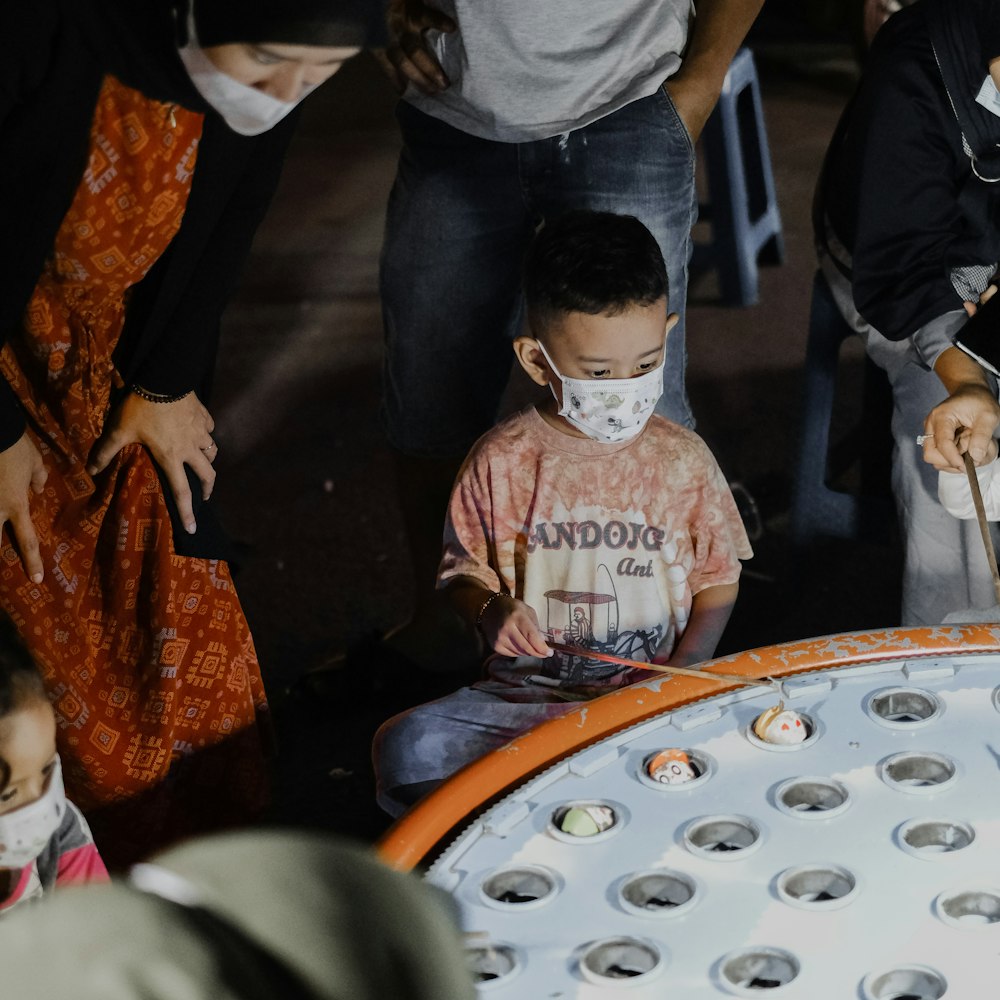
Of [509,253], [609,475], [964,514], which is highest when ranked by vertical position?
[509,253]

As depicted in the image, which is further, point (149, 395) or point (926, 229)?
point (926, 229)

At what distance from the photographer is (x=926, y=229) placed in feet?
6.06

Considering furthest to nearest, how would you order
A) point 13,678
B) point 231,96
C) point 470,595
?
point 470,595, point 231,96, point 13,678

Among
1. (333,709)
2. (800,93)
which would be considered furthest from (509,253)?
(800,93)

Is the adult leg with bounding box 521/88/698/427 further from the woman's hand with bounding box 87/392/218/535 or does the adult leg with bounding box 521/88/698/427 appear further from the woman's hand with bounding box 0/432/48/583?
the woman's hand with bounding box 0/432/48/583

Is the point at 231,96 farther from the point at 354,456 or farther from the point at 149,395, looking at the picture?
the point at 354,456

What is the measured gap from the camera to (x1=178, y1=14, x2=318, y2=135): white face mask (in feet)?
3.67

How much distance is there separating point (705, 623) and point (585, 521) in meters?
0.17

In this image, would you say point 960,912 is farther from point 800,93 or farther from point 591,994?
point 800,93

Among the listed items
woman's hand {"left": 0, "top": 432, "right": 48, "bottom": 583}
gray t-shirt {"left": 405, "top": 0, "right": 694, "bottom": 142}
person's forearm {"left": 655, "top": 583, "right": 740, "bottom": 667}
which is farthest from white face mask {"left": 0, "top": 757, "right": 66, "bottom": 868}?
gray t-shirt {"left": 405, "top": 0, "right": 694, "bottom": 142}

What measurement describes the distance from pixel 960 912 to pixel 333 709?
1.35 meters

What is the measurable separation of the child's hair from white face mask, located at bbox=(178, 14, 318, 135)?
0.44m

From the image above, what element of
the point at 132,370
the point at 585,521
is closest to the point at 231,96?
the point at 132,370

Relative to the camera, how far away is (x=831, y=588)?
242 cm
